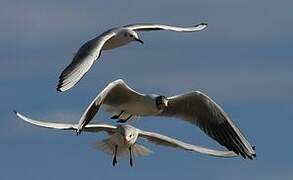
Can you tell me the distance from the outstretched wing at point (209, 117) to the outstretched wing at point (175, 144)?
4.34 ft

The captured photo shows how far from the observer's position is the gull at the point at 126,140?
20.8 m

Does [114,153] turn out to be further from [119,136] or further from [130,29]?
[130,29]

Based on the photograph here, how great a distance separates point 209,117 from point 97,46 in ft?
6.49

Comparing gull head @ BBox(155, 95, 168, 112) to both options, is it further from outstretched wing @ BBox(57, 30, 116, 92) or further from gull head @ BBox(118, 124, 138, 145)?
gull head @ BBox(118, 124, 138, 145)

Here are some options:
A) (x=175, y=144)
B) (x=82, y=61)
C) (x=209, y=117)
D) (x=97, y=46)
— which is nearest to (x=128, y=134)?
(x=175, y=144)

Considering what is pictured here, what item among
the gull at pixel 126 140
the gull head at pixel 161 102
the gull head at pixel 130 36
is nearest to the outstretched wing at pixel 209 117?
the gull head at pixel 161 102

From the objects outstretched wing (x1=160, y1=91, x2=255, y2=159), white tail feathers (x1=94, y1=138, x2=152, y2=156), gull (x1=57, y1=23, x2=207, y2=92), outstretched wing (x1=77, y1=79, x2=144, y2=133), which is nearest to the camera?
gull (x1=57, y1=23, x2=207, y2=92)

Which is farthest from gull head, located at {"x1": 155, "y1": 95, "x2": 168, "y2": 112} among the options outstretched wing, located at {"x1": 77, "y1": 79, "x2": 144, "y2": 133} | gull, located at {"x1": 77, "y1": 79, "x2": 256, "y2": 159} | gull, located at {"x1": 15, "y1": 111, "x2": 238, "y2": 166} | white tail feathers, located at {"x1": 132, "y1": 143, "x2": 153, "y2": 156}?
white tail feathers, located at {"x1": 132, "y1": 143, "x2": 153, "y2": 156}

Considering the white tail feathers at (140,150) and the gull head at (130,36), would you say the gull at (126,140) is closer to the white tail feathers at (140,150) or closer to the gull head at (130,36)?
the white tail feathers at (140,150)

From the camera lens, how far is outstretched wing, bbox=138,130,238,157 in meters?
21.4

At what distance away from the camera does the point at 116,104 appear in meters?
19.5

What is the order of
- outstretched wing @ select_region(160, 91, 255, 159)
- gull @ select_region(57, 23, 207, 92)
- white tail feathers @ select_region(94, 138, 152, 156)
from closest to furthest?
1. gull @ select_region(57, 23, 207, 92)
2. outstretched wing @ select_region(160, 91, 255, 159)
3. white tail feathers @ select_region(94, 138, 152, 156)

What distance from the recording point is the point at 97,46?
61.0 ft

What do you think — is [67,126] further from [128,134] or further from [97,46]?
[97,46]
